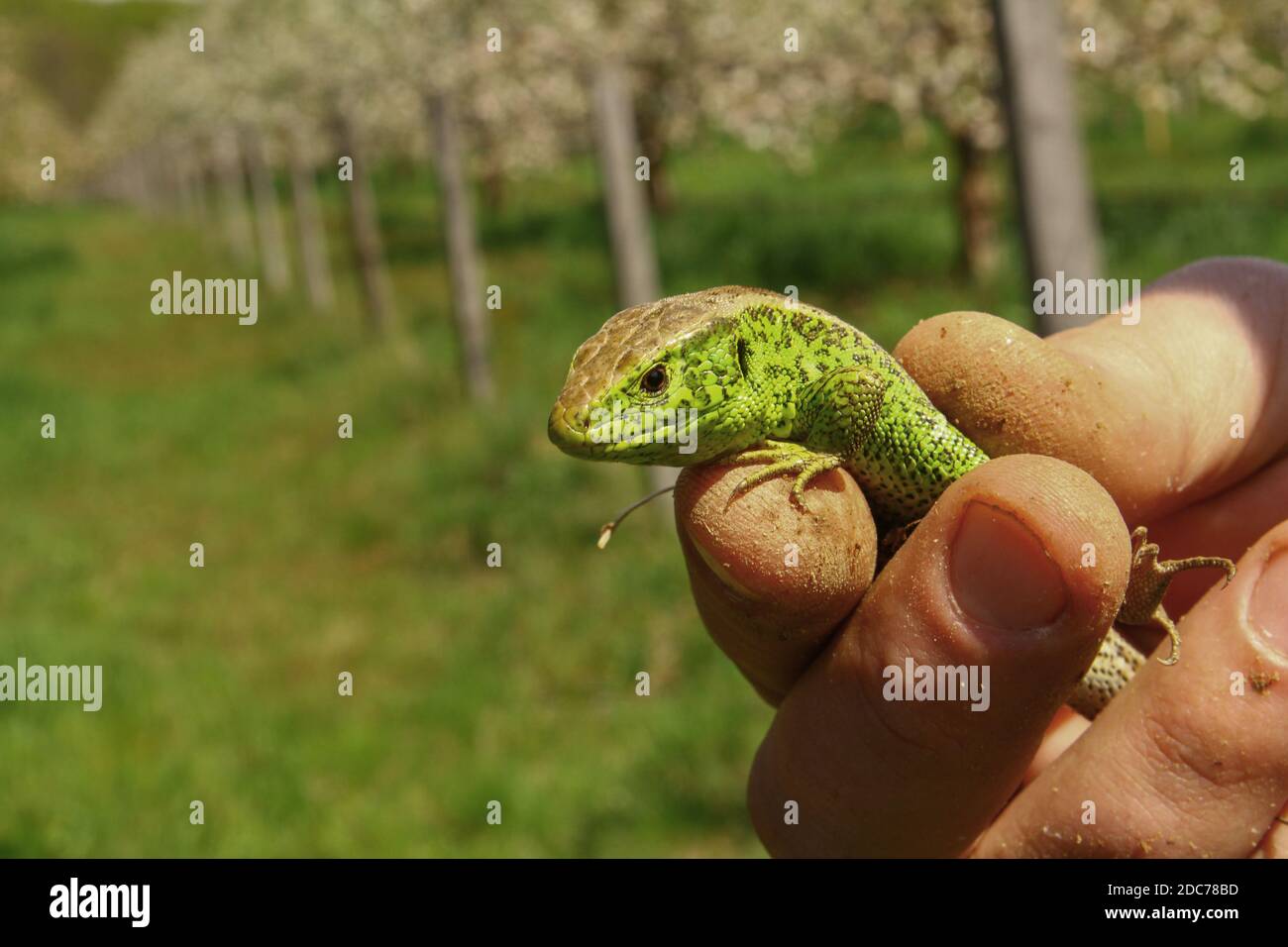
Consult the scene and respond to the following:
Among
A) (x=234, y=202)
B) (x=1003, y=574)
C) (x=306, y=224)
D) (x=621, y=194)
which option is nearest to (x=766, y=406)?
(x=1003, y=574)

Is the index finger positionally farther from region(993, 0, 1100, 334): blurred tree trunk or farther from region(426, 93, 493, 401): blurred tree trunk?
region(426, 93, 493, 401): blurred tree trunk

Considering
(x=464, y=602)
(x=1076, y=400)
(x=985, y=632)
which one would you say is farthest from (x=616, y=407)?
(x=464, y=602)

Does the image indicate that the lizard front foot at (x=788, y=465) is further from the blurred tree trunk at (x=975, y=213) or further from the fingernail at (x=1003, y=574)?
the blurred tree trunk at (x=975, y=213)

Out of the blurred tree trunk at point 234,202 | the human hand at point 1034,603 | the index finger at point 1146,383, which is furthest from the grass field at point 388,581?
the blurred tree trunk at point 234,202

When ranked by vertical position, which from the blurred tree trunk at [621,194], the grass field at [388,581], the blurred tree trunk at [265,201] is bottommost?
the grass field at [388,581]

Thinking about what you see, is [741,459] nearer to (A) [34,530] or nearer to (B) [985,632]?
(B) [985,632]
